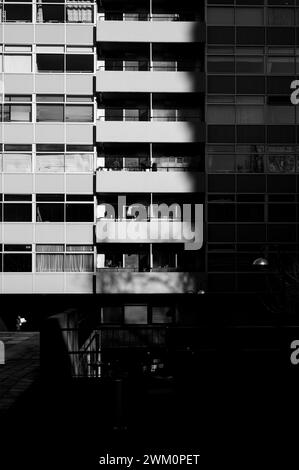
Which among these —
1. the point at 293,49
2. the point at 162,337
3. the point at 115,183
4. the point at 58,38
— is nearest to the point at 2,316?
the point at 115,183

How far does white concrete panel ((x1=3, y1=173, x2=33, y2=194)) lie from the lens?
117ft

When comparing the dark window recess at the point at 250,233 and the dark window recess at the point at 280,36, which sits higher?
the dark window recess at the point at 280,36

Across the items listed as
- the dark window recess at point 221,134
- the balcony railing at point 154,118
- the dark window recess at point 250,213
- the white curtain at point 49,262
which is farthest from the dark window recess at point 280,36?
the white curtain at point 49,262

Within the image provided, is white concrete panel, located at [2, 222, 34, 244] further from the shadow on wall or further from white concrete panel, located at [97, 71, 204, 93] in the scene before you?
the shadow on wall

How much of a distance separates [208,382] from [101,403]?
1.91 meters

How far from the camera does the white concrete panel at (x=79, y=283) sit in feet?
117

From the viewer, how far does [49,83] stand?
119ft

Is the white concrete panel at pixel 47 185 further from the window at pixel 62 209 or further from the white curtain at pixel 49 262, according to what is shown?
the white curtain at pixel 49 262

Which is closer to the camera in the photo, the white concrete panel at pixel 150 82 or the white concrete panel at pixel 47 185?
the white concrete panel at pixel 47 185

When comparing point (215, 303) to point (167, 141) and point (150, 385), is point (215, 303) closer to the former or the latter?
point (167, 141)

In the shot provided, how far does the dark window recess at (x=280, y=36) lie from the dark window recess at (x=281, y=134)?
4711mm

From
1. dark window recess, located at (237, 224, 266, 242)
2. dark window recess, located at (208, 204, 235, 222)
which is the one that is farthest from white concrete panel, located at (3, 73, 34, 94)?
dark window recess, located at (237, 224, 266, 242)

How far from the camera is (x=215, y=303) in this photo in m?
34.6

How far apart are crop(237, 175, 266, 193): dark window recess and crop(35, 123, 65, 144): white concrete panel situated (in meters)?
10.1
